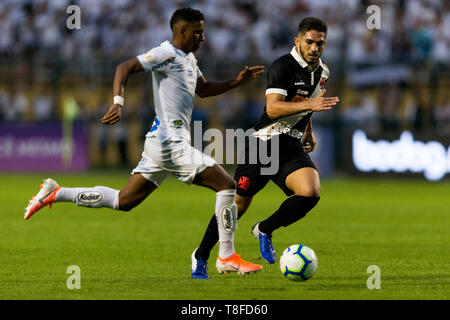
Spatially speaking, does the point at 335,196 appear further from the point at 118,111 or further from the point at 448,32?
the point at 118,111

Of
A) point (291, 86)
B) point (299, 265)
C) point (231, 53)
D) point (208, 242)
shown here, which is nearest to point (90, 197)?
point (208, 242)

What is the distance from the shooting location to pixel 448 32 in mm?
23625

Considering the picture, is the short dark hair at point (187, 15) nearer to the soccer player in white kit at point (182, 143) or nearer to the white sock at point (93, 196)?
the soccer player in white kit at point (182, 143)

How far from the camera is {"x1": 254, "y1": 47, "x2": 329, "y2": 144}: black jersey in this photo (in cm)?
775

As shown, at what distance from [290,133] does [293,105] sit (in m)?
0.76

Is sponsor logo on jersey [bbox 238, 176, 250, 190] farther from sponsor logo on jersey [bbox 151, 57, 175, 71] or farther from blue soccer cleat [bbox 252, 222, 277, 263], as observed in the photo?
sponsor logo on jersey [bbox 151, 57, 175, 71]

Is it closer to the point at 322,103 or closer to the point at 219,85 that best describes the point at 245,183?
the point at 219,85

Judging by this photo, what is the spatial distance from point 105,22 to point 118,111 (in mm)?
17406

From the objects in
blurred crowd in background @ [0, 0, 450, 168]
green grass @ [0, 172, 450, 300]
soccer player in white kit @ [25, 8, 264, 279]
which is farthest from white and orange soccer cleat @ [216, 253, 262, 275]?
blurred crowd in background @ [0, 0, 450, 168]

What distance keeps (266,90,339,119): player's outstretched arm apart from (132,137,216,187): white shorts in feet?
2.55

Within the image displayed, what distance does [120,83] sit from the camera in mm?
6809

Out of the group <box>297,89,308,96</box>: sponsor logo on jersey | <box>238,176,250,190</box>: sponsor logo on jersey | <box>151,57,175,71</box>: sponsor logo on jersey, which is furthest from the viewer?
<box>238,176,250,190</box>: sponsor logo on jersey

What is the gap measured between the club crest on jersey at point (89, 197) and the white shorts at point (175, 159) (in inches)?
22.1

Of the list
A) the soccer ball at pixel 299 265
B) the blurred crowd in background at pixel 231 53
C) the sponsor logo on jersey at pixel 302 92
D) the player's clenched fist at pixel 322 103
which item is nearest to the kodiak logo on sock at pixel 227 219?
the soccer ball at pixel 299 265
